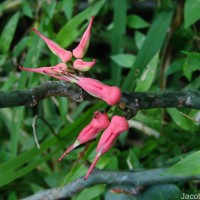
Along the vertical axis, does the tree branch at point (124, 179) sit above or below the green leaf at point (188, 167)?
below

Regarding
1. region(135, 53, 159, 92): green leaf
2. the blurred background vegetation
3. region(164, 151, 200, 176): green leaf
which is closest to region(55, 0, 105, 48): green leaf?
the blurred background vegetation

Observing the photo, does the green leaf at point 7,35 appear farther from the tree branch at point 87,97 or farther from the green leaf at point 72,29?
the tree branch at point 87,97

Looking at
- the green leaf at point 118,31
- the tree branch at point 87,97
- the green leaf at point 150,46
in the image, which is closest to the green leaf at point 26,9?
the green leaf at point 118,31

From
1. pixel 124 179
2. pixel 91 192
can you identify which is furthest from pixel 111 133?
pixel 91 192

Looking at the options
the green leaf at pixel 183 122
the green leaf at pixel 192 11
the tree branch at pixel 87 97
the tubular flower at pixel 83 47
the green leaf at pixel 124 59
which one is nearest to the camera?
the tree branch at pixel 87 97

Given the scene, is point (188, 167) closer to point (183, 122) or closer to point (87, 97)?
point (87, 97)

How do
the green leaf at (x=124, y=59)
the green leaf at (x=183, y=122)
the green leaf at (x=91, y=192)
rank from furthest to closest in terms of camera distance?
the green leaf at (x=124, y=59) < the green leaf at (x=183, y=122) < the green leaf at (x=91, y=192)

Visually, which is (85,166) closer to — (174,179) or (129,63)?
(174,179)
